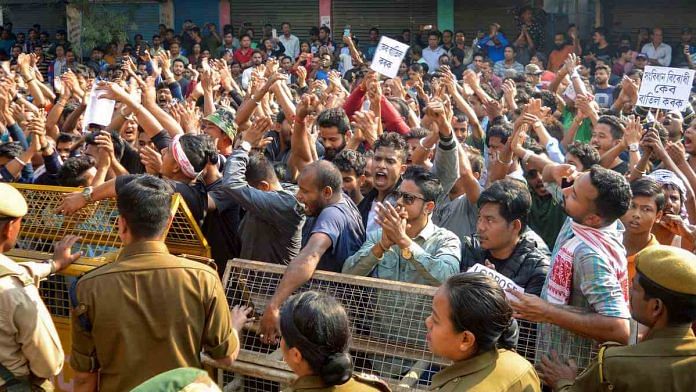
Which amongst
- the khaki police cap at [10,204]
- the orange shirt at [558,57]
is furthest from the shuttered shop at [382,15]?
the khaki police cap at [10,204]

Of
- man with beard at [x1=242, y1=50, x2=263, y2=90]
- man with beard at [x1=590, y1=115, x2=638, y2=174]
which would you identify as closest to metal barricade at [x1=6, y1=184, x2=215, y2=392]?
man with beard at [x1=590, y1=115, x2=638, y2=174]

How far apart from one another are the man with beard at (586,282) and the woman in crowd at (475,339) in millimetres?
603

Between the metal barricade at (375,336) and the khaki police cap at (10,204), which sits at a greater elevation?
the khaki police cap at (10,204)

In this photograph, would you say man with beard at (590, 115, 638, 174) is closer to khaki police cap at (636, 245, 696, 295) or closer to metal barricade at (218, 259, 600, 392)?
metal barricade at (218, 259, 600, 392)

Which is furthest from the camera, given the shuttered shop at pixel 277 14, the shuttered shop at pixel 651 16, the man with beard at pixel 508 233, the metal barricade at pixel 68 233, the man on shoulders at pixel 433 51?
the shuttered shop at pixel 277 14

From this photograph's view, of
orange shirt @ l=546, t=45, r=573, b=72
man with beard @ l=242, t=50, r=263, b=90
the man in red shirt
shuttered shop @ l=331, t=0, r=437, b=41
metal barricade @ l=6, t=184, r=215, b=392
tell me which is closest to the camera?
metal barricade @ l=6, t=184, r=215, b=392

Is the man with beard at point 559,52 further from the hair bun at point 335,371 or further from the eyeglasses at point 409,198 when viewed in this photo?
the hair bun at point 335,371

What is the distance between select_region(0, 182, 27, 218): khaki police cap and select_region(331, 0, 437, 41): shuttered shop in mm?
16474

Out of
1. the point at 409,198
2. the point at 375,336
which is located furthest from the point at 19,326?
the point at 409,198

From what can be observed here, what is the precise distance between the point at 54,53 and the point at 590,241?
18037mm

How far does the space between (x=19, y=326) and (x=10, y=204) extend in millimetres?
515

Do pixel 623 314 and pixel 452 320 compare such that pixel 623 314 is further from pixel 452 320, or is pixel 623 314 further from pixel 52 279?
pixel 52 279

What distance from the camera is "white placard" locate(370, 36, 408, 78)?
9.08 metres

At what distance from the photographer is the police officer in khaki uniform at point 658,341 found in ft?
9.17
